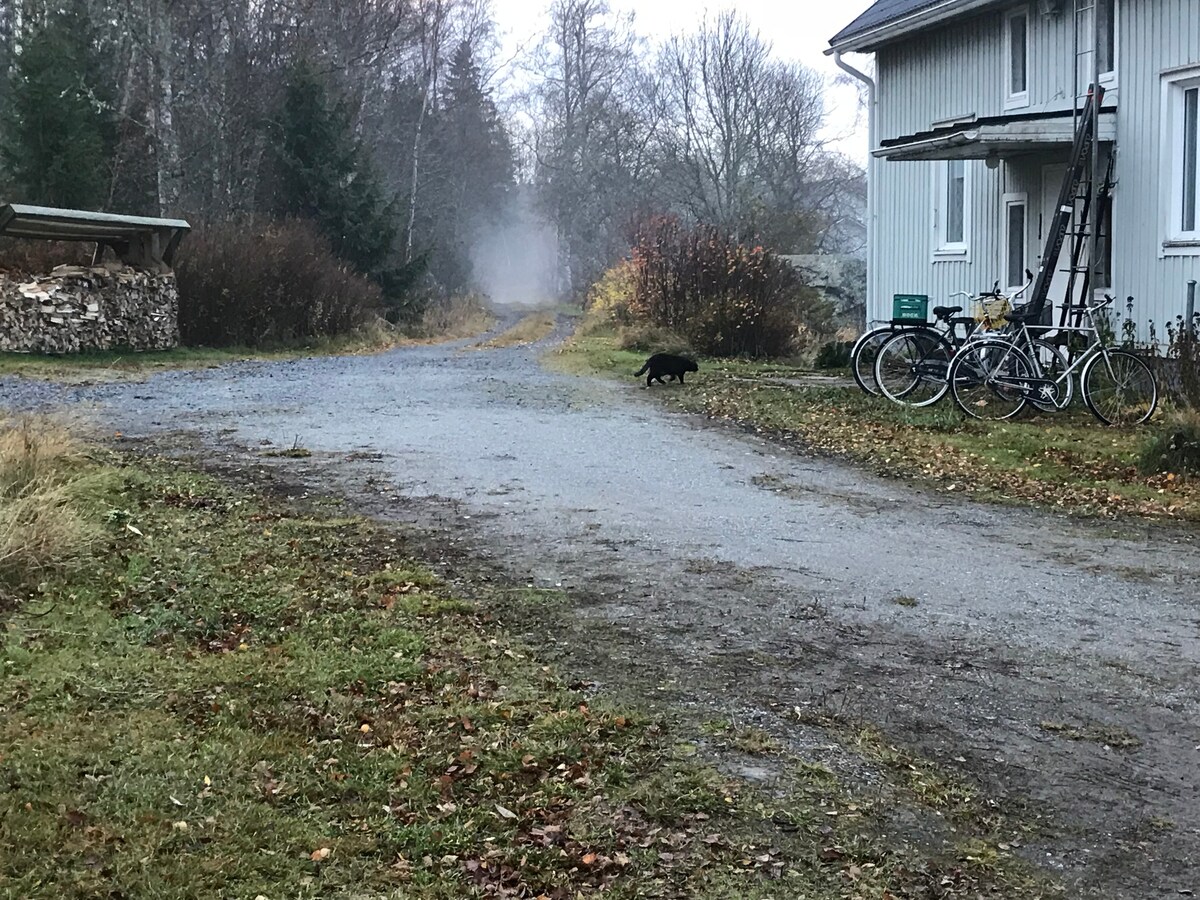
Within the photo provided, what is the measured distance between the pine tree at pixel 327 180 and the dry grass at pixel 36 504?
2356 cm

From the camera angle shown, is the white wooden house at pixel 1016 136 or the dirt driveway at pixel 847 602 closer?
the dirt driveway at pixel 847 602

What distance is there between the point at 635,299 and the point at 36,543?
19790 mm

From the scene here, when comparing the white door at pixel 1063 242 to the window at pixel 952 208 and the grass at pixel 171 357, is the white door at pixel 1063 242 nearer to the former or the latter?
the window at pixel 952 208

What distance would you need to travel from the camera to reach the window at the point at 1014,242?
672 inches

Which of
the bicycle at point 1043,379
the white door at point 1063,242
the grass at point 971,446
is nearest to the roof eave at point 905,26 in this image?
the white door at point 1063,242

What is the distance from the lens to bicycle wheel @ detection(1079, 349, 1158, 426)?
40.7 ft

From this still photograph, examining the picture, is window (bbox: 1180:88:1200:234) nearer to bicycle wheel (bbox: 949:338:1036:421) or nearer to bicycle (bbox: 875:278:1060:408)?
bicycle (bbox: 875:278:1060:408)

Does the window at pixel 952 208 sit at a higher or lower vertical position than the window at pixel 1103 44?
lower

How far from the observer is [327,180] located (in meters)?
31.9

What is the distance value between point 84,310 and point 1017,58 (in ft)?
47.5

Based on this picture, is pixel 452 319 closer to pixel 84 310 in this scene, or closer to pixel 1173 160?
pixel 84 310

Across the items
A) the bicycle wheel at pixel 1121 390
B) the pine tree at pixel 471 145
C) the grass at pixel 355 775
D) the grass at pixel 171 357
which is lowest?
the grass at pixel 355 775

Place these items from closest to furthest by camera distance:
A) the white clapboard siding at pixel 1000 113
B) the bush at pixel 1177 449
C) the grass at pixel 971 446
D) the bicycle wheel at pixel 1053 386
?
the grass at pixel 971 446, the bush at pixel 1177 449, the bicycle wheel at pixel 1053 386, the white clapboard siding at pixel 1000 113

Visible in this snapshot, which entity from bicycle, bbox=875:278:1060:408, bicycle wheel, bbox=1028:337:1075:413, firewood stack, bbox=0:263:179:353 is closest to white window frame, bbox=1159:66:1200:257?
bicycle, bbox=875:278:1060:408
